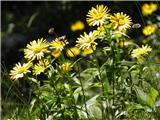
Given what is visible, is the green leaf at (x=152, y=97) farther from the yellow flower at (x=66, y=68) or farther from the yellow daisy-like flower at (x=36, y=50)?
the yellow daisy-like flower at (x=36, y=50)

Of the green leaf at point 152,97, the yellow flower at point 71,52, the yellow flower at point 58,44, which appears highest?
the yellow flower at point 58,44

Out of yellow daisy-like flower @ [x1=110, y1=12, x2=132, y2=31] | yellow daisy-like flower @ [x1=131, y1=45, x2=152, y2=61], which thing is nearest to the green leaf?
yellow daisy-like flower @ [x1=131, y1=45, x2=152, y2=61]

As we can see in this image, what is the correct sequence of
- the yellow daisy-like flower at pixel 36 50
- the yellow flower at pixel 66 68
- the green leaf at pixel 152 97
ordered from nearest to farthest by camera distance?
the yellow daisy-like flower at pixel 36 50 → the green leaf at pixel 152 97 → the yellow flower at pixel 66 68

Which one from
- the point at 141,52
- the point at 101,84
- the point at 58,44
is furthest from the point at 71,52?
the point at 141,52

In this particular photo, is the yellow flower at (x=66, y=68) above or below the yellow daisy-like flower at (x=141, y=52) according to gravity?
above

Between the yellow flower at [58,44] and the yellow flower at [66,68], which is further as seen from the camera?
the yellow flower at [66,68]

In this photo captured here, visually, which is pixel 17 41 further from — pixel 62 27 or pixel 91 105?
pixel 91 105

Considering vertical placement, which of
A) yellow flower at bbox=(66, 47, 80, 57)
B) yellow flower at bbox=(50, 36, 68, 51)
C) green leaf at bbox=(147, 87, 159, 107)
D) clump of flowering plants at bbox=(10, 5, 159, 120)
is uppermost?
yellow flower at bbox=(50, 36, 68, 51)

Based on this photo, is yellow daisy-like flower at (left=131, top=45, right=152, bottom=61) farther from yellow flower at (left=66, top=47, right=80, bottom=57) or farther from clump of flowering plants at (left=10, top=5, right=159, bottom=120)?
yellow flower at (left=66, top=47, right=80, bottom=57)

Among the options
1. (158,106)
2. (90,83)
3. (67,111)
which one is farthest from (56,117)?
(158,106)

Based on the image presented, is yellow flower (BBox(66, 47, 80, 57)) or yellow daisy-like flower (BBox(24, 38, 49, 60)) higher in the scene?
yellow daisy-like flower (BBox(24, 38, 49, 60))

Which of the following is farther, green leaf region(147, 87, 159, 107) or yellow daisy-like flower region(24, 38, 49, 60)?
green leaf region(147, 87, 159, 107)

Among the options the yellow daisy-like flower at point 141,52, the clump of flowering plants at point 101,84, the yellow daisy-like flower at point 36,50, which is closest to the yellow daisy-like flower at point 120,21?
the clump of flowering plants at point 101,84

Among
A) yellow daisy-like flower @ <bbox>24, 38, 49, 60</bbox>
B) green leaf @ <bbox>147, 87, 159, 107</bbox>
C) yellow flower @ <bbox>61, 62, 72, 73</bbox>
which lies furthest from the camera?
yellow flower @ <bbox>61, 62, 72, 73</bbox>
